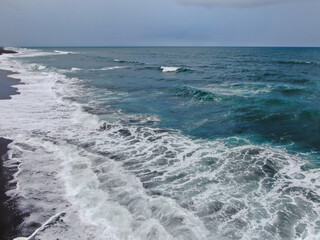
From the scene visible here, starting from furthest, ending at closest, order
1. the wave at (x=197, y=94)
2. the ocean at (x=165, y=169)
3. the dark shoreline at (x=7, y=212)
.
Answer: the wave at (x=197, y=94) → the ocean at (x=165, y=169) → the dark shoreline at (x=7, y=212)

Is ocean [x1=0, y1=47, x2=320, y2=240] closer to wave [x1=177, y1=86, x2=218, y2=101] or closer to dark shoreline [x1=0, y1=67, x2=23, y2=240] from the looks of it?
dark shoreline [x1=0, y1=67, x2=23, y2=240]

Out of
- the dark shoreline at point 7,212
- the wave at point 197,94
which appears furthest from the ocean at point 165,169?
the wave at point 197,94

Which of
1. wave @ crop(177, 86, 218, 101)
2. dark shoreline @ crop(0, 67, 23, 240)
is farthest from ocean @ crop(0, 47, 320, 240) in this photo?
wave @ crop(177, 86, 218, 101)

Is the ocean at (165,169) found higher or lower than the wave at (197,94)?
lower

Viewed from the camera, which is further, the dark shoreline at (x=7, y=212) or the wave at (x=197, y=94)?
the wave at (x=197, y=94)

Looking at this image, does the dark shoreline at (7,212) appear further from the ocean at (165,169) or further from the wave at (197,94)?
the wave at (197,94)

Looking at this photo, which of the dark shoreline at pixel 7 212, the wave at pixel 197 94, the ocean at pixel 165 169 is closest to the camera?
the dark shoreline at pixel 7 212

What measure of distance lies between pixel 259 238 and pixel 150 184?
3698 mm

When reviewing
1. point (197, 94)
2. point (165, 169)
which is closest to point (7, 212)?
point (165, 169)

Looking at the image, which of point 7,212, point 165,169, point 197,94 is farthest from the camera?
point 197,94

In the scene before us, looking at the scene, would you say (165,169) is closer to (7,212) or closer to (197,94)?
(7,212)

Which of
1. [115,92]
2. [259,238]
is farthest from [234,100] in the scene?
[259,238]

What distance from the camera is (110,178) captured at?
8.02 metres

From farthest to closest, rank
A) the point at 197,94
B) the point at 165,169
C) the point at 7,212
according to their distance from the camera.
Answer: the point at 197,94 → the point at 165,169 → the point at 7,212
